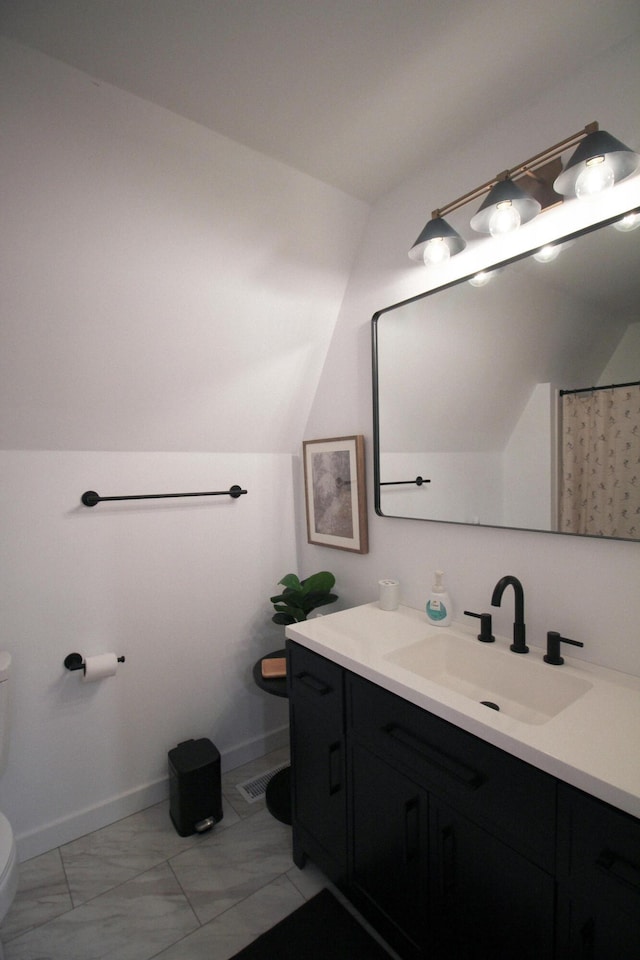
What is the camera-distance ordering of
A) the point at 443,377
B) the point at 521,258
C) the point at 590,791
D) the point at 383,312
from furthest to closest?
1. the point at 383,312
2. the point at 443,377
3. the point at 521,258
4. the point at 590,791

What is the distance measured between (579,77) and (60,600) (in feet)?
7.69

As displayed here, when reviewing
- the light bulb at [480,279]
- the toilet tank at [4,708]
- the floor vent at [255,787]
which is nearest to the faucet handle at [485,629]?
the light bulb at [480,279]

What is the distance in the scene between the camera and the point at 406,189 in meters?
1.71

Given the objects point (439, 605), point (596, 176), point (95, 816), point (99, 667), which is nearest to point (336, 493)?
point (439, 605)

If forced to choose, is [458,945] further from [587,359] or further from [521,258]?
[521,258]

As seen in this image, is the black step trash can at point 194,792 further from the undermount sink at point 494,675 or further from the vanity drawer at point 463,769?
the undermount sink at point 494,675

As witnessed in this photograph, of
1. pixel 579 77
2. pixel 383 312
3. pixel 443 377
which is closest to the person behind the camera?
pixel 579 77

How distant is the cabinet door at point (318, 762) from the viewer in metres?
1.42

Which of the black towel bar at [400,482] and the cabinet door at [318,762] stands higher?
the black towel bar at [400,482]

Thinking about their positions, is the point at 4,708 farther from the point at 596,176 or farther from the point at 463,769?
the point at 596,176

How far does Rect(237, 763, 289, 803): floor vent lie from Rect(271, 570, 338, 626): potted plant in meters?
0.77

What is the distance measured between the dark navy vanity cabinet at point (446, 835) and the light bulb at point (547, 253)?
1.28m

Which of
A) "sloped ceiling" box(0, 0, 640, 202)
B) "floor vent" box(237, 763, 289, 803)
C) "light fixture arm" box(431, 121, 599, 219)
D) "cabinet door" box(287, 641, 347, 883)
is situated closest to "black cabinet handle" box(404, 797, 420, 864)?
"cabinet door" box(287, 641, 347, 883)

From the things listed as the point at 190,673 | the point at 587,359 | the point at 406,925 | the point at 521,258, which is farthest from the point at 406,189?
the point at 406,925
